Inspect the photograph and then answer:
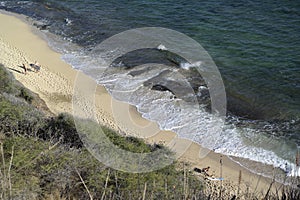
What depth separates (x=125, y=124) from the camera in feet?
80.6

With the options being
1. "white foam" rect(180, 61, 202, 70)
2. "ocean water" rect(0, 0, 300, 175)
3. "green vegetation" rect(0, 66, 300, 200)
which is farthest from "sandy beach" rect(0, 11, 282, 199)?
"white foam" rect(180, 61, 202, 70)

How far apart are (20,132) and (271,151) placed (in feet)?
40.5

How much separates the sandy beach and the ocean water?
0.73 meters

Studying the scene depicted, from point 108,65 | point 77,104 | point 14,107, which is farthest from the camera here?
point 108,65

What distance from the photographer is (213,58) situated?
31078 millimetres

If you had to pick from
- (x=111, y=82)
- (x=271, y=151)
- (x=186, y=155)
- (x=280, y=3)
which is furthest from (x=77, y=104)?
(x=280, y=3)

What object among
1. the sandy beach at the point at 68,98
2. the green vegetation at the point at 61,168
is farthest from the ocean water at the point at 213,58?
the green vegetation at the point at 61,168

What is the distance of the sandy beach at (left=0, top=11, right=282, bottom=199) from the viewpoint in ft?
68.8

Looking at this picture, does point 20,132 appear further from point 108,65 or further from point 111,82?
point 108,65

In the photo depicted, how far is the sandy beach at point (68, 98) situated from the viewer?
Result: 2098cm

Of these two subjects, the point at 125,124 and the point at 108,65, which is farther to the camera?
the point at 108,65

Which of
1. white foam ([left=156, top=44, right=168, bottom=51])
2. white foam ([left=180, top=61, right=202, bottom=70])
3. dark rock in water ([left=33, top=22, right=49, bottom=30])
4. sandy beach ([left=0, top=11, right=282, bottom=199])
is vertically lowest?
sandy beach ([left=0, top=11, right=282, bottom=199])

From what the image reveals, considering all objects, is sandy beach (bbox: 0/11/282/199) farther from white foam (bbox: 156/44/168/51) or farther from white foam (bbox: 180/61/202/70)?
white foam (bbox: 156/44/168/51)

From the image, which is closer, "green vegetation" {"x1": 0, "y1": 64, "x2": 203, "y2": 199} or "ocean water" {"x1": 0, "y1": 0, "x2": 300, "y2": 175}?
"green vegetation" {"x1": 0, "y1": 64, "x2": 203, "y2": 199}
